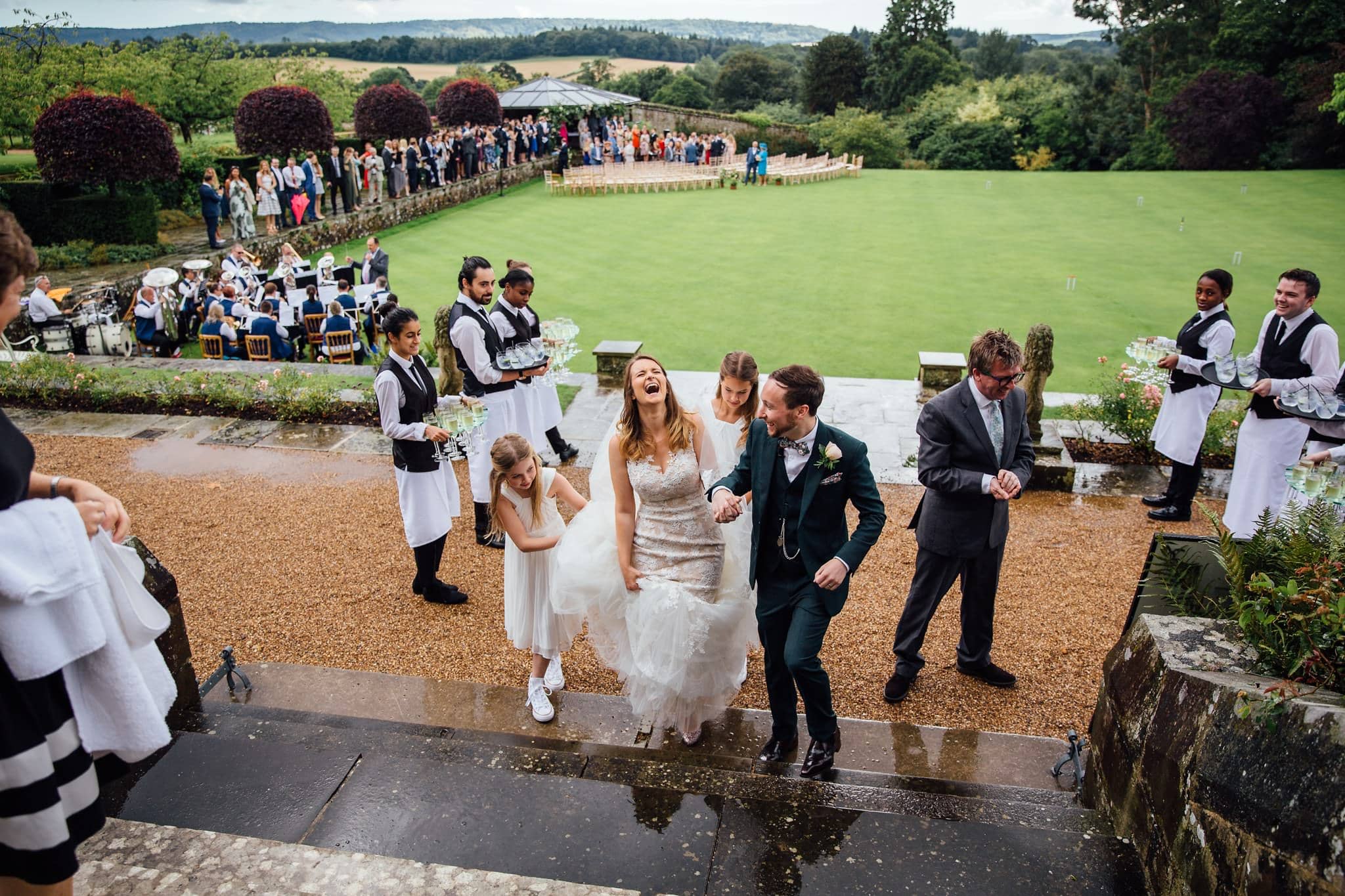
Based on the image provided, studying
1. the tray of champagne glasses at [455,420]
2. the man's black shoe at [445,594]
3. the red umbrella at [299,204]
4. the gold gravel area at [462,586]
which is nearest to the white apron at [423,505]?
the tray of champagne glasses at [455,420]

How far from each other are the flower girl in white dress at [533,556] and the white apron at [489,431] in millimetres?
2163

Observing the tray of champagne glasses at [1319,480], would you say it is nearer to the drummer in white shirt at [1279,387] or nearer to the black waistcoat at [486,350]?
the drummer in white shirt at [1279,387]

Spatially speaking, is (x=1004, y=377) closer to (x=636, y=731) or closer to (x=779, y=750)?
(x=779, y=750)

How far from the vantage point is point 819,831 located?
9.82ft

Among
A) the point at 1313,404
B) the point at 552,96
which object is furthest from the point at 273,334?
the point at 552,96

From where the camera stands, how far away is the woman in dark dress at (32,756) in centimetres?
202

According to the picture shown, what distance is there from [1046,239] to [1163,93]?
23783 mm

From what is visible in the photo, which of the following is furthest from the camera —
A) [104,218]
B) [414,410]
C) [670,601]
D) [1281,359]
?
[104,218]

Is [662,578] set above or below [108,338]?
above

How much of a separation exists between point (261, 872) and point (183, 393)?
28.3ft

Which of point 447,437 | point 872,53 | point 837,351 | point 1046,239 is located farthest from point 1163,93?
point 447,437

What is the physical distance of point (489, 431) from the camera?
689cm

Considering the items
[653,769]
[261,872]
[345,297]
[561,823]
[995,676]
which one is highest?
[345,297]

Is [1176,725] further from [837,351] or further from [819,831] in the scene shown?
[837,351]
